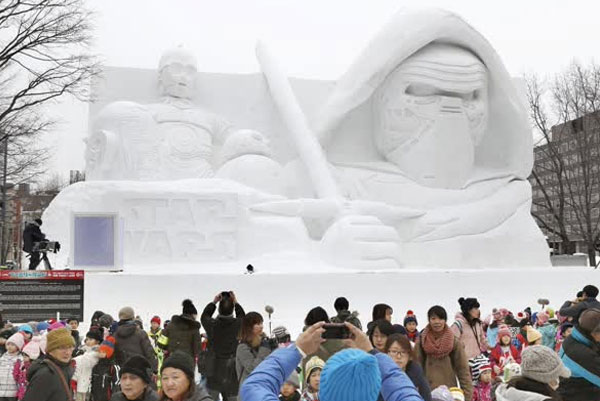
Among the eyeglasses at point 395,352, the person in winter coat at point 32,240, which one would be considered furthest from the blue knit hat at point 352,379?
the person in winter coat at point 32,240

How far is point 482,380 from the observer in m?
4.93

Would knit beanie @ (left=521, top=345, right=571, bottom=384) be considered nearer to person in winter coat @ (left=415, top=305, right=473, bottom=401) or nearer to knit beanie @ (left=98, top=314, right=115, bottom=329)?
person in winter coat @ (left=415, top=305, right=473, bottom=401)

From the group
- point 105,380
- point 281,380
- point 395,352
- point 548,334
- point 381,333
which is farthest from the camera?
point 548,334

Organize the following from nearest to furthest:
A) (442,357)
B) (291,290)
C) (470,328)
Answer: (442,357) → (470,328) → (291,290)

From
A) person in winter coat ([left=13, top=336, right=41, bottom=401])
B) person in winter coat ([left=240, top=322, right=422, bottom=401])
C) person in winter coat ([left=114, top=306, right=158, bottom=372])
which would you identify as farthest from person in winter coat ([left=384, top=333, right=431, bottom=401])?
person in winter coat ([left=13, top=336, right=41, bottom=401])

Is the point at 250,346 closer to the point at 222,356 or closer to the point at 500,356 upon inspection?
the point at 222,356

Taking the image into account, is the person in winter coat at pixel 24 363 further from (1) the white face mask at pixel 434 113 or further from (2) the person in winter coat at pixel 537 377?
(1) the white face mask at pixel 434 113

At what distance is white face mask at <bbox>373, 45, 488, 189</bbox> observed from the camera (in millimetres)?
15305

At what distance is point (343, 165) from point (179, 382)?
43.5 feet

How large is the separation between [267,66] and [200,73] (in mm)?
1553

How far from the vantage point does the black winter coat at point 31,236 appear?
12.2 m

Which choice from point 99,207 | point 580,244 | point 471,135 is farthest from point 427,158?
point 580,244

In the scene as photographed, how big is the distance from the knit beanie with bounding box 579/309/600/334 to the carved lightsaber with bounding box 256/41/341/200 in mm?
10250

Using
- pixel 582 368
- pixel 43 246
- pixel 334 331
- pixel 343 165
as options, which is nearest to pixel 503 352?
pixel 582 368
